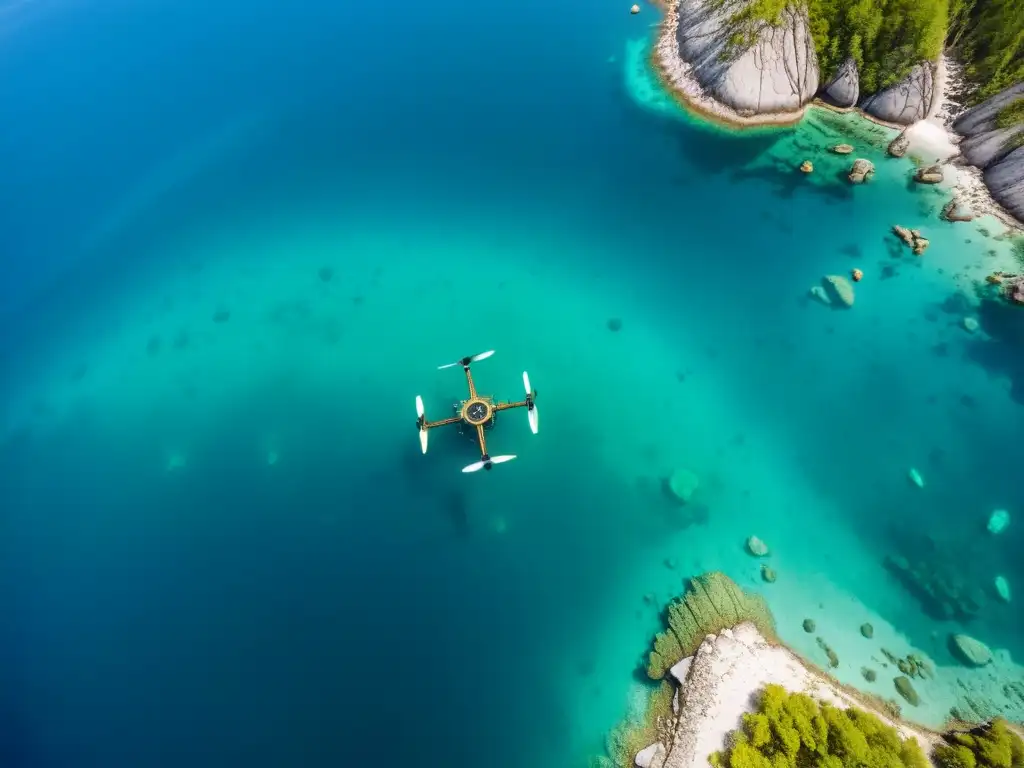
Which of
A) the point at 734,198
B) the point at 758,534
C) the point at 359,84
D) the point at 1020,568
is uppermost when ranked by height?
the point at 359,84

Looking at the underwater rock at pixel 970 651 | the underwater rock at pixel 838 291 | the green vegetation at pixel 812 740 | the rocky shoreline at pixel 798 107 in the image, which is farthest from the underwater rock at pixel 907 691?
the rocky shoreline at pixel 798 107

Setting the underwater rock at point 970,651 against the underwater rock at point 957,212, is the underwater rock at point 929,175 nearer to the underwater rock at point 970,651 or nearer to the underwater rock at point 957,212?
the underwater rock at point 957,212

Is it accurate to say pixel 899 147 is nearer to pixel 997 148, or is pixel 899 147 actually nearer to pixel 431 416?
pixel 997 148

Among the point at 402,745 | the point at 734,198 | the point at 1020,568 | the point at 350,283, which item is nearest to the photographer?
the point at 402,745

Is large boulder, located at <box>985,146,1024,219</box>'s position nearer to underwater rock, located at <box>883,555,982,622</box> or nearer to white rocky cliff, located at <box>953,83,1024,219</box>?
white rocky cliff, located at <box>953,83,1024,219</box>

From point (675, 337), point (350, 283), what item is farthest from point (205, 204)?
point (675, 337)

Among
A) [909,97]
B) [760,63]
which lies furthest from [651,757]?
[909,97]

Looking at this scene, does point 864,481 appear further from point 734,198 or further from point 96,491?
point 96,491
